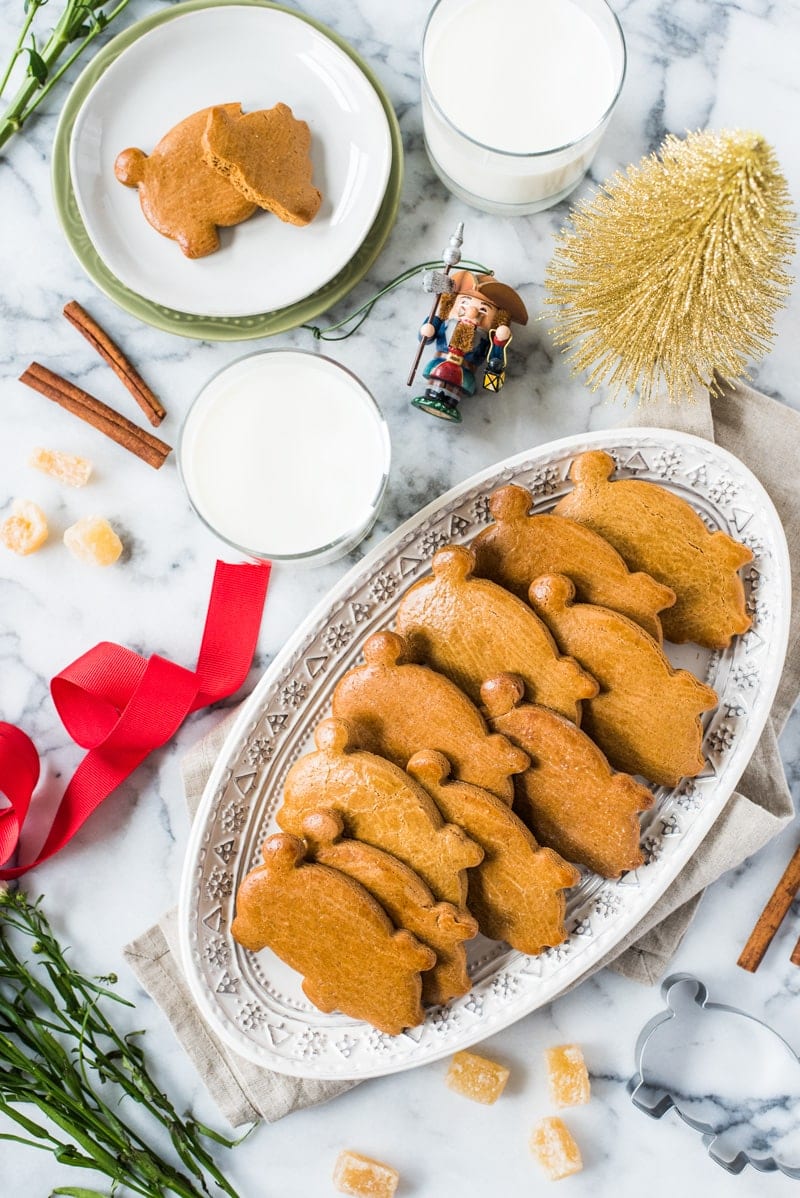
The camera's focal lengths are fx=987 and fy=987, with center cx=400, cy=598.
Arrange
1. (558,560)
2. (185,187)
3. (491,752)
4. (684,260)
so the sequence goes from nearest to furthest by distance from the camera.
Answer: (684,260), (491,752), (558,560), (185,187)

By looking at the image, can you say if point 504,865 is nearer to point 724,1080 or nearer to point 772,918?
point 772,918

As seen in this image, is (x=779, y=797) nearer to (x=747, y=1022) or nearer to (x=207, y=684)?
(x=747, y=1022)

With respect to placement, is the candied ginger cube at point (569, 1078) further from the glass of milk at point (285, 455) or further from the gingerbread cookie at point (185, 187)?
the gingerbread cookie at point (185, 187)

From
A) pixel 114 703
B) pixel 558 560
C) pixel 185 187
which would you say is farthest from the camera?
pixel 114 703

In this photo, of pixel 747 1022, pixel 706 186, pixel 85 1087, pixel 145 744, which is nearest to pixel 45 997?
pixel 85 1087

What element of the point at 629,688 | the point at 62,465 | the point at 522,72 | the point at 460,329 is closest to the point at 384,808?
the point at 629,688

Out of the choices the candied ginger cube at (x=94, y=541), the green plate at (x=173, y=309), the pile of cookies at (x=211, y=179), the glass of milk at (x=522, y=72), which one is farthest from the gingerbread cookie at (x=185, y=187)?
the candied ginger cube at (x=94, y=541)
